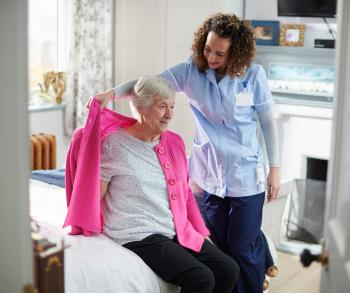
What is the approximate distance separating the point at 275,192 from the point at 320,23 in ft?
7.59

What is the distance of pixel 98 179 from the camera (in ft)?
7.60

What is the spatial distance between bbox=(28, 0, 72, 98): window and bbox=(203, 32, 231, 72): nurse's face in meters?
2.85

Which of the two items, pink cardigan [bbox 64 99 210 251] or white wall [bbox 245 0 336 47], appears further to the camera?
white wall [bbox 245 0 336 47]

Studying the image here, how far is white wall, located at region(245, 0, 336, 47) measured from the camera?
180 inches

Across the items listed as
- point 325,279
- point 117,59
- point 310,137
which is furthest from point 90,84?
point 325,279

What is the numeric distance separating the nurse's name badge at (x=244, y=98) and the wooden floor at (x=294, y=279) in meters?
1.31

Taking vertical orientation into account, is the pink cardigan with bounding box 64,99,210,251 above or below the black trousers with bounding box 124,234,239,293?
above

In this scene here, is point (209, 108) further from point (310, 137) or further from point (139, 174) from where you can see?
point (310, 137)

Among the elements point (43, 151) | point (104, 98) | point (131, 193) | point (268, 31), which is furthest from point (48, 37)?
point (131, 193)

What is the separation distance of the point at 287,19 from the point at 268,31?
0.18 metres

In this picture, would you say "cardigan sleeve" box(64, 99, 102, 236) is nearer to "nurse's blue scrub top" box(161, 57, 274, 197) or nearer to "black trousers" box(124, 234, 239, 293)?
"black trousers" box(124, 234, 239, 293)

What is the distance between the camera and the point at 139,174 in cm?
236

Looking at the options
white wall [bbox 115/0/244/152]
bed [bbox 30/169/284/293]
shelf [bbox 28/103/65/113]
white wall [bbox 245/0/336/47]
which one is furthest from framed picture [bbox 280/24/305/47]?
bed [bbox 30/169/284/293]

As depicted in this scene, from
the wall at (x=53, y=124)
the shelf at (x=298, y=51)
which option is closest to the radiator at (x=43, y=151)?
the wall at (x=53, y=124)
